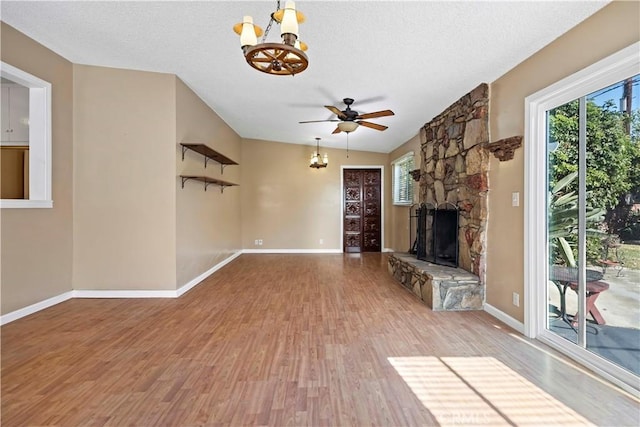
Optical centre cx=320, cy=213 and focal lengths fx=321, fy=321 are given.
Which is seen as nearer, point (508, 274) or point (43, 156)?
point (508, 274)

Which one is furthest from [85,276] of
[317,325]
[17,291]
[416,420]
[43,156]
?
[416,420]

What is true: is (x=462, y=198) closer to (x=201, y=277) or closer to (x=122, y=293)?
(x=201, y=277)

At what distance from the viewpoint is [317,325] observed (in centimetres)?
312

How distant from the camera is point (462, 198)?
13.1 ft

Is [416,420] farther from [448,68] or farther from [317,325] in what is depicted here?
[448,68]

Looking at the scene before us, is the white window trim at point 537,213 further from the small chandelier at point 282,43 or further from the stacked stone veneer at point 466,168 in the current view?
the small chandelier at point 282,43

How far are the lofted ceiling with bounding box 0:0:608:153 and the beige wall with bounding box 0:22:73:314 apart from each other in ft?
0.66

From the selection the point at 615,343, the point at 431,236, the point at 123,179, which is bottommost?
the point at 615,343

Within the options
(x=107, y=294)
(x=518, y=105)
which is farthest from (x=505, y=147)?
(x=107, y=294)

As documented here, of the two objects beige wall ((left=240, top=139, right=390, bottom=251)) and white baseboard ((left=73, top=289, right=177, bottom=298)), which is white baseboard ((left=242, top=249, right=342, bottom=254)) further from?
white baseboard ((left=73, top=289, right=177, bottom=298))

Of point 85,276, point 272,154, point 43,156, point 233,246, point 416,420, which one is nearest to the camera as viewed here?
point 416,420

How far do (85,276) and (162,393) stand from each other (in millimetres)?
2887

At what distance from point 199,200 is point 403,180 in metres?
4.37

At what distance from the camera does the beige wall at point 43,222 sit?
124 inches
